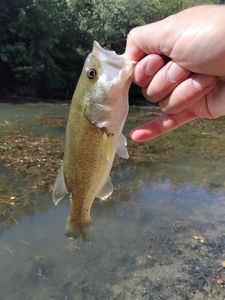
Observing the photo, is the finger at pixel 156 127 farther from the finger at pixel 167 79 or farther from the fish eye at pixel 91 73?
the fish eye at pixel 91 73

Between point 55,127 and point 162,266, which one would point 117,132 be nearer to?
point 162,266

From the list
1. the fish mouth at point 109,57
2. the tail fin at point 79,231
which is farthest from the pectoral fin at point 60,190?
the fish mouth at point 109,57

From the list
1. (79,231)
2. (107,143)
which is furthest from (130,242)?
(107,143)

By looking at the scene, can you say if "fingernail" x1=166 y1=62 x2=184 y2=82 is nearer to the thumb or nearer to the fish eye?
Result: the thumb

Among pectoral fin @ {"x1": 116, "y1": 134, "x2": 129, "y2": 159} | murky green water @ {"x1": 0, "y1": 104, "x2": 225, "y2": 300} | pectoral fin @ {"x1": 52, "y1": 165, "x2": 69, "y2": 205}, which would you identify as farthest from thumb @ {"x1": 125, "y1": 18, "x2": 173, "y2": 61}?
murky green water @ {"x1": 0, "y1": 104, "x2": 225, "y2": 300}

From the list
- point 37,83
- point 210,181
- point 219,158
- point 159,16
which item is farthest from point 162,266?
point 159,16

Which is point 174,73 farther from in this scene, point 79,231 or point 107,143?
point 79,231
